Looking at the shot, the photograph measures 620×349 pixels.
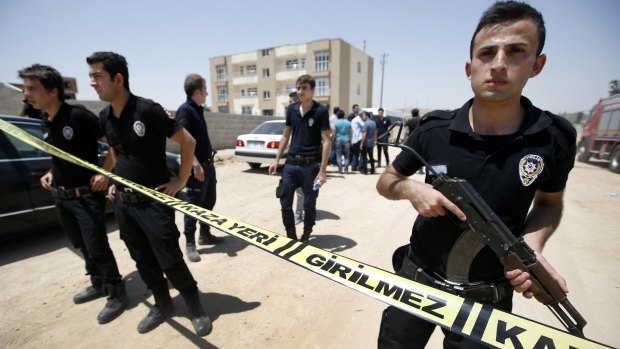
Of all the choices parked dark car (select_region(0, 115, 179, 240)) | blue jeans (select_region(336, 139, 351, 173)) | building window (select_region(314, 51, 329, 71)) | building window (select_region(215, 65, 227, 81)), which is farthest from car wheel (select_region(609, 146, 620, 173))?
building window (select_region(215, 65, 227, 81))

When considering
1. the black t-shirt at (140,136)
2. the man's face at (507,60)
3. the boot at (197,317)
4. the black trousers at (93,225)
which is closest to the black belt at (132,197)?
the black t-shirt at (140,136)

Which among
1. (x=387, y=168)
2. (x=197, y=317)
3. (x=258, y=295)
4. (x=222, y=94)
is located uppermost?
(x=222, y=94)

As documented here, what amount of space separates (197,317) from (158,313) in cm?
35

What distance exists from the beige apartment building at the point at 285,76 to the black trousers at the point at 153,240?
36.6 meters

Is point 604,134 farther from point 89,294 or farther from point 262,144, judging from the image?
point 89,294

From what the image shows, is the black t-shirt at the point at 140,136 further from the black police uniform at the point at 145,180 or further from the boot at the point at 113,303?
the boot at the point at 113,303

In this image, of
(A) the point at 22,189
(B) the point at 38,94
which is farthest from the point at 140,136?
(A) the point at 22,189

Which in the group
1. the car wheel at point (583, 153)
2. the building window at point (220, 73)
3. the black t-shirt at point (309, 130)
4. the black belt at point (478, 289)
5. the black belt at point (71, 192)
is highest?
the building window at point (220, 73)

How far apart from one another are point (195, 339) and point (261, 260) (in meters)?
1.25

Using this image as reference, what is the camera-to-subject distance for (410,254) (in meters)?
1.46

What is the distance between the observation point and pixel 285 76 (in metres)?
41.9

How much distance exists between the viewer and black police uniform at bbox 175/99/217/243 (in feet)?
11.2

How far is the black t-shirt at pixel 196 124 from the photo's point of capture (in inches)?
133

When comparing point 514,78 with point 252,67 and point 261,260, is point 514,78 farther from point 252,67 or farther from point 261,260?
point 252,67
